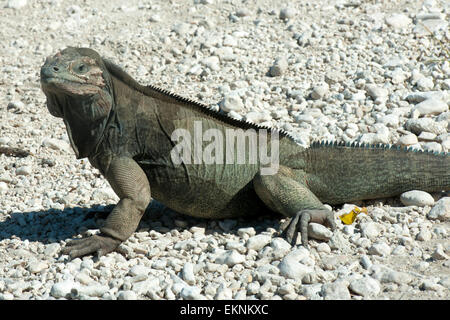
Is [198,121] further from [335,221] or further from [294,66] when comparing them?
[294,66]

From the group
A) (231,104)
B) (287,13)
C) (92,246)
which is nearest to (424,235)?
(92,246)

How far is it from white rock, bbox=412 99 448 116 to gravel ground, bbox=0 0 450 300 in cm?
1

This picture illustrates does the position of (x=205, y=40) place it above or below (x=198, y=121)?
above

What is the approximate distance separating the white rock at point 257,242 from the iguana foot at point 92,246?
3.31 ft

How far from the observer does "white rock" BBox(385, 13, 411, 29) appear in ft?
29.9

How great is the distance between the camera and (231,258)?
4914 mm

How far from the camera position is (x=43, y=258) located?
534 cm

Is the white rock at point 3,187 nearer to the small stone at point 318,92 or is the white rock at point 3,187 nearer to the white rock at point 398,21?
the small stone at point 318,92

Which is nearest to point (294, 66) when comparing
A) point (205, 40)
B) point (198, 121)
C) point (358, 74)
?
point (358, 74)

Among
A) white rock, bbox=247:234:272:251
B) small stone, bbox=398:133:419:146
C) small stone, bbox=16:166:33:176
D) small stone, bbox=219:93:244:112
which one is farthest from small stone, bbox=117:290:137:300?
small stone, bbox=219:93:244:112

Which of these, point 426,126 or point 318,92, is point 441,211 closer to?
point 426,126

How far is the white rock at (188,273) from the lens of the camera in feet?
15.5

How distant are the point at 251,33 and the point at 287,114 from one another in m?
2.29

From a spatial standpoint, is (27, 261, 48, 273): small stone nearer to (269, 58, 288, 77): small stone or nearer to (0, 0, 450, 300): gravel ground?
(0, 0, 450, 300): gravel ground
